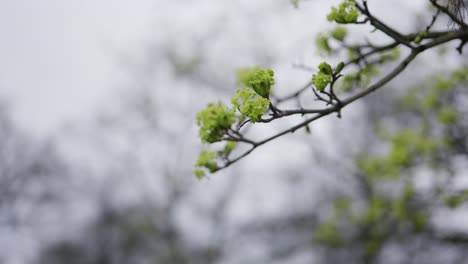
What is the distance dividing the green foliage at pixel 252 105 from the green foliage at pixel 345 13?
745 millimetres

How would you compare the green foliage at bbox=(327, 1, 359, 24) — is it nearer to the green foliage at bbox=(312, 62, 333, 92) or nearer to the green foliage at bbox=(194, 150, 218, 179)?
the green foliage at bbox=(312, 62, 333, 92)

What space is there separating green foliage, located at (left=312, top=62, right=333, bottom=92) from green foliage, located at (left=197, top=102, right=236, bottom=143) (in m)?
0.41

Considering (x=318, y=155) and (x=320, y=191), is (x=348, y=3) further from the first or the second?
(x=320, y=191)

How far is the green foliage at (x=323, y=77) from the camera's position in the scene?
1.75m

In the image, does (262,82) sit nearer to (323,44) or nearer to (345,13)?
(345,13)

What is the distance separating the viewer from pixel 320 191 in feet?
50.0

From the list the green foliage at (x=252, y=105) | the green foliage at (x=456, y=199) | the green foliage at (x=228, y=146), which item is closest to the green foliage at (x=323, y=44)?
the green foliage at (x=228, y=146)

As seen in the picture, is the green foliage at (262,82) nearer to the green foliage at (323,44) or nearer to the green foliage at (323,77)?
the green foliage at (323,77)

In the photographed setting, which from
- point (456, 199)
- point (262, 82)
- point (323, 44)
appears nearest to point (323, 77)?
point (262, 82)

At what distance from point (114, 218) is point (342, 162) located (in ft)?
46.5

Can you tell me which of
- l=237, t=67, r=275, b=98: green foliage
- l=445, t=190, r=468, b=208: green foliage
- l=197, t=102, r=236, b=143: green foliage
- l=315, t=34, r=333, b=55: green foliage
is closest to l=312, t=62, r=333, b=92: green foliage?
l=237, t=67, r=275, b=98: green foliage

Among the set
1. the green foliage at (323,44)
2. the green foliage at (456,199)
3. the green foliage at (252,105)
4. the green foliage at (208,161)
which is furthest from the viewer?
the green foliage at (456,199)

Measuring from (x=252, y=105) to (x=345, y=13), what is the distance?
2.73 ft

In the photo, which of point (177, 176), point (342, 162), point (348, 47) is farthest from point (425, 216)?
point (177, 176)
